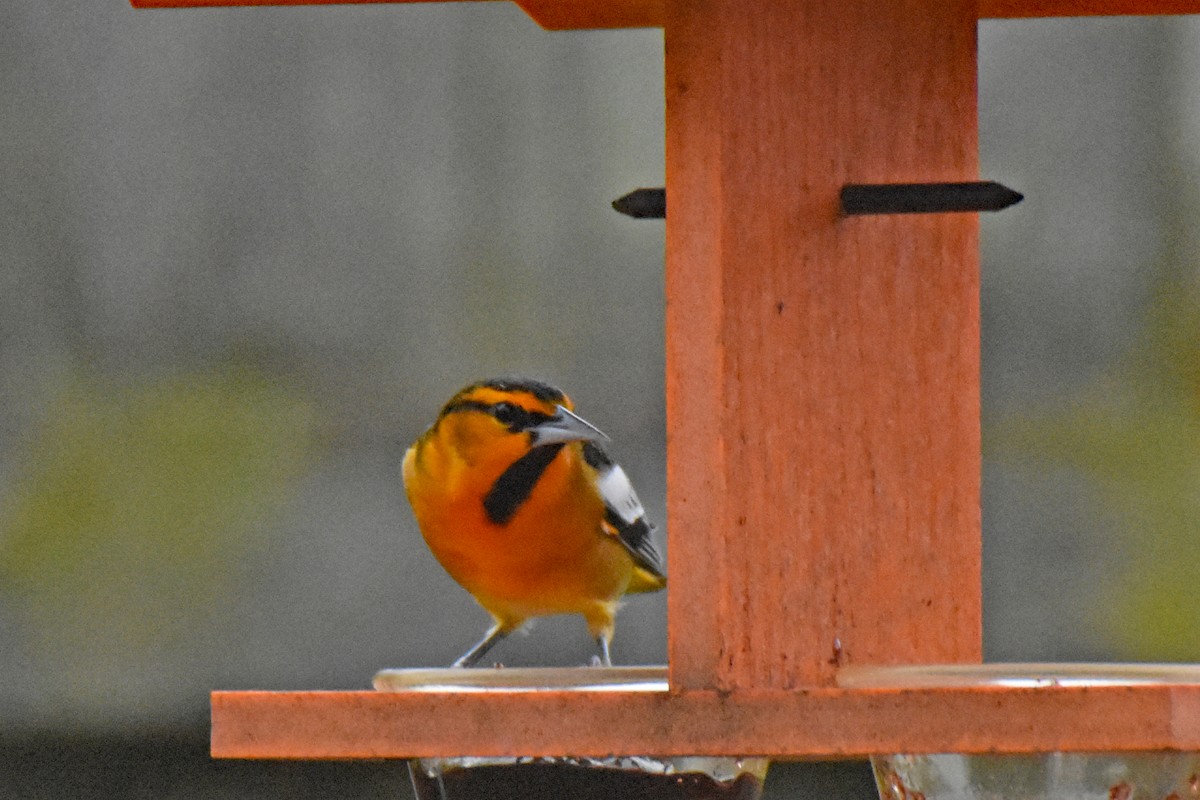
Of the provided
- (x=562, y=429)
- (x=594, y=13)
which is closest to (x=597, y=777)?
(x=594, y=13)

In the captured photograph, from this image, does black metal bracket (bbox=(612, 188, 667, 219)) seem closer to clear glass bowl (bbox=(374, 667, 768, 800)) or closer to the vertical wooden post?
the vertical wooden post

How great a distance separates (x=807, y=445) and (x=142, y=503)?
2867 millimetres

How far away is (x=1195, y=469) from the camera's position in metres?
4.62

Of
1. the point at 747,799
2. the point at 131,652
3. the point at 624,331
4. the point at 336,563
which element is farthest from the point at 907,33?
the point at 131,652

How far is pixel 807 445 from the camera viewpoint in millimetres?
2320

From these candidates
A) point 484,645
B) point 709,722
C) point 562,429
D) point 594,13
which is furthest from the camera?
point 484,645

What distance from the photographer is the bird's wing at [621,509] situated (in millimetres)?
3574

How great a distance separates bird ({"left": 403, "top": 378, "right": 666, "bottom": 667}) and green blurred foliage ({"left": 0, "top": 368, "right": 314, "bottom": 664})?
1257mm

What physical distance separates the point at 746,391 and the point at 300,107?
2.93 meters

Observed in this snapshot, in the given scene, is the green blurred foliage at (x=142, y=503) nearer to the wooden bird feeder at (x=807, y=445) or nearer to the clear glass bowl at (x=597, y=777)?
the wooden bird feeder at (x=807, y=445)

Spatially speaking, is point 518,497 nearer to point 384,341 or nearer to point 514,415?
point 514,415

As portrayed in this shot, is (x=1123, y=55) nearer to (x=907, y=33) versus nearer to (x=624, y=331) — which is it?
(x=624, y=331)

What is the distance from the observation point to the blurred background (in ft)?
15.2

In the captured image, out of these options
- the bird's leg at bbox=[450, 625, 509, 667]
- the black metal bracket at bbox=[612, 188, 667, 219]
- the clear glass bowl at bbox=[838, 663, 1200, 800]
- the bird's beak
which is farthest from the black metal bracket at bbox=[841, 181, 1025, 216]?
the bird's leg at bbox=[450, 625, 509, 667]
